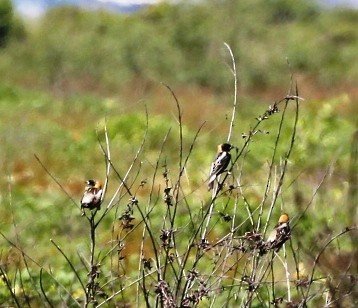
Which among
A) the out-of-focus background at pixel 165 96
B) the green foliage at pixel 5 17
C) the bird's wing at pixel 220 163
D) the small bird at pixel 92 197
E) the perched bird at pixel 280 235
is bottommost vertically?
the perched bird at pixel 280 235

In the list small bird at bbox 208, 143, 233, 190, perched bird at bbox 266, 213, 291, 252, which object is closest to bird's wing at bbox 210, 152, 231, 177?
small bird at bbox 208, 143, 233, 190

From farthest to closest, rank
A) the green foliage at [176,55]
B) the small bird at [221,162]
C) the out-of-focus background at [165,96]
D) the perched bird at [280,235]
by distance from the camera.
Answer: the green foliage at [176,55], the out-of-focus background at [165,96], the small bird at [221,162], the perched bird at [280,235]

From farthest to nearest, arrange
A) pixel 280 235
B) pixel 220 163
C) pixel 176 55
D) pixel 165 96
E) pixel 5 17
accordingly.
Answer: pixel 5 17 < pixel 176 55 < pixel 165 96 < pixel 220 163 < pixel 280 235

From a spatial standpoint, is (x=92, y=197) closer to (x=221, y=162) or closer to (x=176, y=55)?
(x=221, y=162)

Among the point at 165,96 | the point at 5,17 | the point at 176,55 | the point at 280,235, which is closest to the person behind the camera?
the point at 280,235

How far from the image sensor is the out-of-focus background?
19.4ft

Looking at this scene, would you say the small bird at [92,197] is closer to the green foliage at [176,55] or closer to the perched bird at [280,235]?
the perched bird at [280,235]

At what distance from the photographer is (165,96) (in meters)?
17.1

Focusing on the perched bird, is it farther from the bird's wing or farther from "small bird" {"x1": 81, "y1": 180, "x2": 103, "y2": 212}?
"small bird" {"x1": 81, "y1": 180, "x2": 103, "y2": 212}

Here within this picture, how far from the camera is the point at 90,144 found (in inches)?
421

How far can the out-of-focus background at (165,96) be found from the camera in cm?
590

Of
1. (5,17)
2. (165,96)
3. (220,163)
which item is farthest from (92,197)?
(5,17)

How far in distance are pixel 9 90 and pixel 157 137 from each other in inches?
267

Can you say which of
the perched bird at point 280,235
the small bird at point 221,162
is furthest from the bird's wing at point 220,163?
the perched bird at point 280,235
